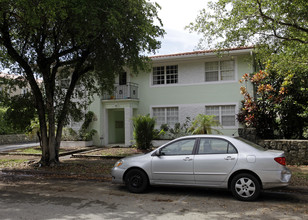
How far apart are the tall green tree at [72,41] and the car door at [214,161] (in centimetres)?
483

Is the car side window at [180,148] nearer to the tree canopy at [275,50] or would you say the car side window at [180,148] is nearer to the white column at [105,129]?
the tree canopy at [275,50]

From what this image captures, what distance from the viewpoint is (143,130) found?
49.0 feet

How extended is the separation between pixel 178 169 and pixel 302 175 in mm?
4467

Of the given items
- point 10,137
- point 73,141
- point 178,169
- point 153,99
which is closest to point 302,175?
point 178,169

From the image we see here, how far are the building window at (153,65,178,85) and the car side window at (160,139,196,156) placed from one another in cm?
1092

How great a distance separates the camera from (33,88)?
10656mm

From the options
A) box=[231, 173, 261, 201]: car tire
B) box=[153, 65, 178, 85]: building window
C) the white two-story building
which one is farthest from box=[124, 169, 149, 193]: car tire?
box=[153, 65, 178, 85]: building window

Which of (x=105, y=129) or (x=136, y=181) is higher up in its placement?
(x=105, y=129)

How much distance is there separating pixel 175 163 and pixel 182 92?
10.8 meters

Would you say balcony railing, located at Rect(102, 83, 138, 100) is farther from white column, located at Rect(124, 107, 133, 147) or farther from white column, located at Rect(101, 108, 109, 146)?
white column, located at Rect(101, 108, 109, 146)

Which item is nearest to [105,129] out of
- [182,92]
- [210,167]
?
[182,92]

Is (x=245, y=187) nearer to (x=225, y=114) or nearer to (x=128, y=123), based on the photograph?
(x=225, y=114)

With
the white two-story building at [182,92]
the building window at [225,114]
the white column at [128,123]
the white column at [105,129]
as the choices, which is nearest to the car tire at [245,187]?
the white two-story building at [182,92]

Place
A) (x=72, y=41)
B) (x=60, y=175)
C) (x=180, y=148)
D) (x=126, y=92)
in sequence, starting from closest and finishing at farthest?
(x=180, y=148) < (x=60, y=175) < (x=72, y=41) < (x=126, y=92)
